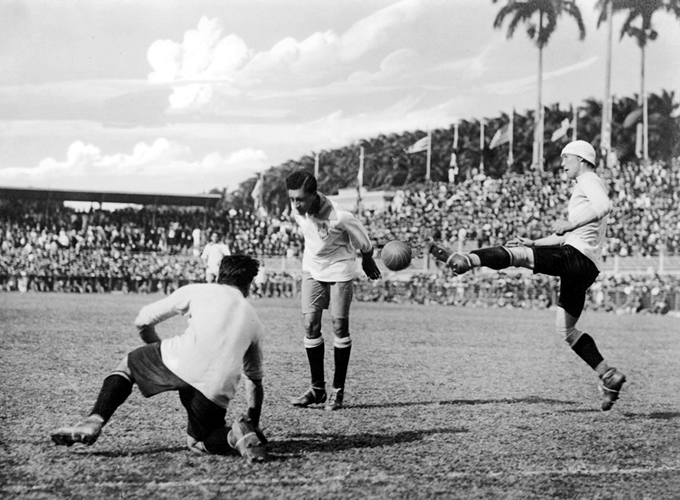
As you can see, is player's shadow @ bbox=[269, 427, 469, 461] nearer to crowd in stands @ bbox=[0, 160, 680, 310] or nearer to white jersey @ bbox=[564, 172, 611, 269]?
white jersey @ bbox=[564, 172, 611, 269]

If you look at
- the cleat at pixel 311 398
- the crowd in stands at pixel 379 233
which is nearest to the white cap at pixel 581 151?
the cleat at pixel 311 398

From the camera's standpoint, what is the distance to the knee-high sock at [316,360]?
265 inches

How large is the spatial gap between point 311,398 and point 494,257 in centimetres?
178

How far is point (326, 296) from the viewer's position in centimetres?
689

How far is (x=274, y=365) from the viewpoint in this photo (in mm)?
9375

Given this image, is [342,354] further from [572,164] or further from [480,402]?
[572,164]

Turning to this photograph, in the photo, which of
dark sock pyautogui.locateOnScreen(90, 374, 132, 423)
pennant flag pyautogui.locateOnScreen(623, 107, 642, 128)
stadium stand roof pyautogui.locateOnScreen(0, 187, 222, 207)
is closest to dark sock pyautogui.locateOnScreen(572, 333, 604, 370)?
dark sock pyautogui.locateOnScreen(90, 374, 132, 423)

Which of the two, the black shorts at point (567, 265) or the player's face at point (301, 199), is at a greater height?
the player's face at point (301, 199)

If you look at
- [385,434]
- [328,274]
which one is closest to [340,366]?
[328,274]

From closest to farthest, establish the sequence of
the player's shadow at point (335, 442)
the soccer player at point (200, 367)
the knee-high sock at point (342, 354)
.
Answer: the soccer player at point (200, 367) < the player's shadow at point (335, 442) < the knee-high sock at point (342, 354)

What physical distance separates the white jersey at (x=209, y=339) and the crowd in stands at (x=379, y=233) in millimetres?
22625

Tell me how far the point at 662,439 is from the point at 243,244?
107 ft

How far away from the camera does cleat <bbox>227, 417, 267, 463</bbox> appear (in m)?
4.56

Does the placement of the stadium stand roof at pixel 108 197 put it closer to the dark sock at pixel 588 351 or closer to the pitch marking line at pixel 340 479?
the dark sock at pixel 588 351
